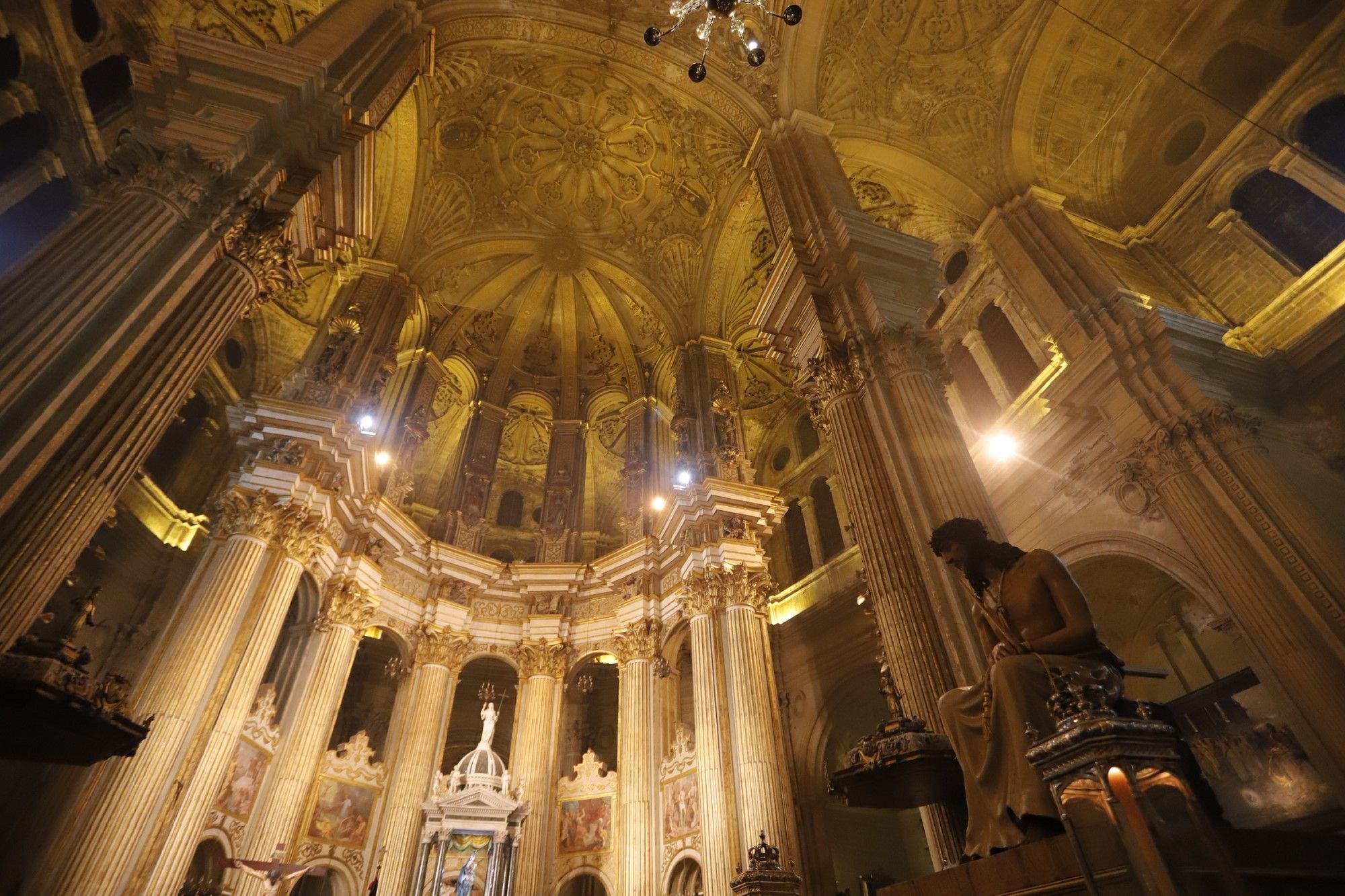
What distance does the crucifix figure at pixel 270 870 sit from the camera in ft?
30.5

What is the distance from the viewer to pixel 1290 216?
10836 mm

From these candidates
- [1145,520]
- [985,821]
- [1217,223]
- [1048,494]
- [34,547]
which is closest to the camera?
[985,821]

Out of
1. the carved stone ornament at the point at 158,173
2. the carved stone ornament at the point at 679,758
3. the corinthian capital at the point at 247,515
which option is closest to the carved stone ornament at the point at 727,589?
the carved stone ornament at the point at 679,758

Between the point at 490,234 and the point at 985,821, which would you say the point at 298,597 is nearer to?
the point at 490,234

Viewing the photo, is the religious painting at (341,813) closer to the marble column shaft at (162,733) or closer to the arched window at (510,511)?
the marble column shaft at (162,733)

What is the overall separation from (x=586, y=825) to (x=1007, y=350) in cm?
1182

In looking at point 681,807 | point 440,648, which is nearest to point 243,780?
point 440,648

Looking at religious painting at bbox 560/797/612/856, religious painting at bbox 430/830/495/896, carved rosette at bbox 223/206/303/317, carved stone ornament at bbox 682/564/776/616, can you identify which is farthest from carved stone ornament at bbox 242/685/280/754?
carved stone ornament at bbox 682/564/776/616

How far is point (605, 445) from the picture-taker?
19.7 meters

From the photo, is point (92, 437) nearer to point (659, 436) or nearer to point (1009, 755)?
point (1009, 755)

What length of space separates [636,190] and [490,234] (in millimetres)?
3948

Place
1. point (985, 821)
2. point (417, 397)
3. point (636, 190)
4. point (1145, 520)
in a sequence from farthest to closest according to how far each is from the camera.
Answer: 1. point (636, 190)
2. point (417, 397)
3. point (1145, 520)
4. point (985, 821)

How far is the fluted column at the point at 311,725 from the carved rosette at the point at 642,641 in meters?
4.93

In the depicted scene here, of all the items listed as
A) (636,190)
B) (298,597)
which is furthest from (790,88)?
(298,597)
